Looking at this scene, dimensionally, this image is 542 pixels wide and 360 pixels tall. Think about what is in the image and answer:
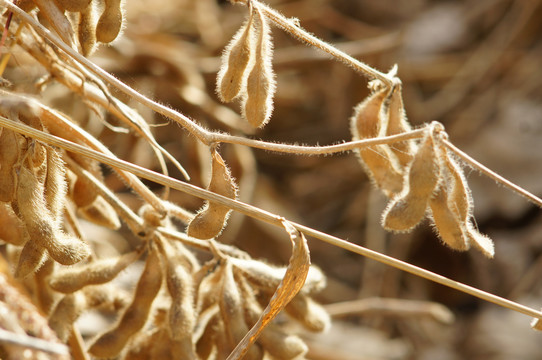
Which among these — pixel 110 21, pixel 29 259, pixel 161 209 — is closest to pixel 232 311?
pixel 161 209

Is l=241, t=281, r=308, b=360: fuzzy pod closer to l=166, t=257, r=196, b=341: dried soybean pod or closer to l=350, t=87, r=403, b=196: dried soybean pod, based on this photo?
l=166, t=257, r=196, b=341: dried soybean pod

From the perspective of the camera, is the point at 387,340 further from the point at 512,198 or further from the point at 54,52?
the point at 54,52

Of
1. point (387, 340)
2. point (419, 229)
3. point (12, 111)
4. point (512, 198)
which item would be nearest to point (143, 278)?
point (12, 111)

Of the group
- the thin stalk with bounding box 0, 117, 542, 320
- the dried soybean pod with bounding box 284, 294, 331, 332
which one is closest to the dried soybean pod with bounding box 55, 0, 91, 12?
the thin stalk with bounding box 0, 117, 542, 320

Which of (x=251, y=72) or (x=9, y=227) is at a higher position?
(x=251, y=72)

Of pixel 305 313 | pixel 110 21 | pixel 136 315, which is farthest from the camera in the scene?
pixel 305 313

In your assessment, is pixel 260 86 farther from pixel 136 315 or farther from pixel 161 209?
pixel 136 315
